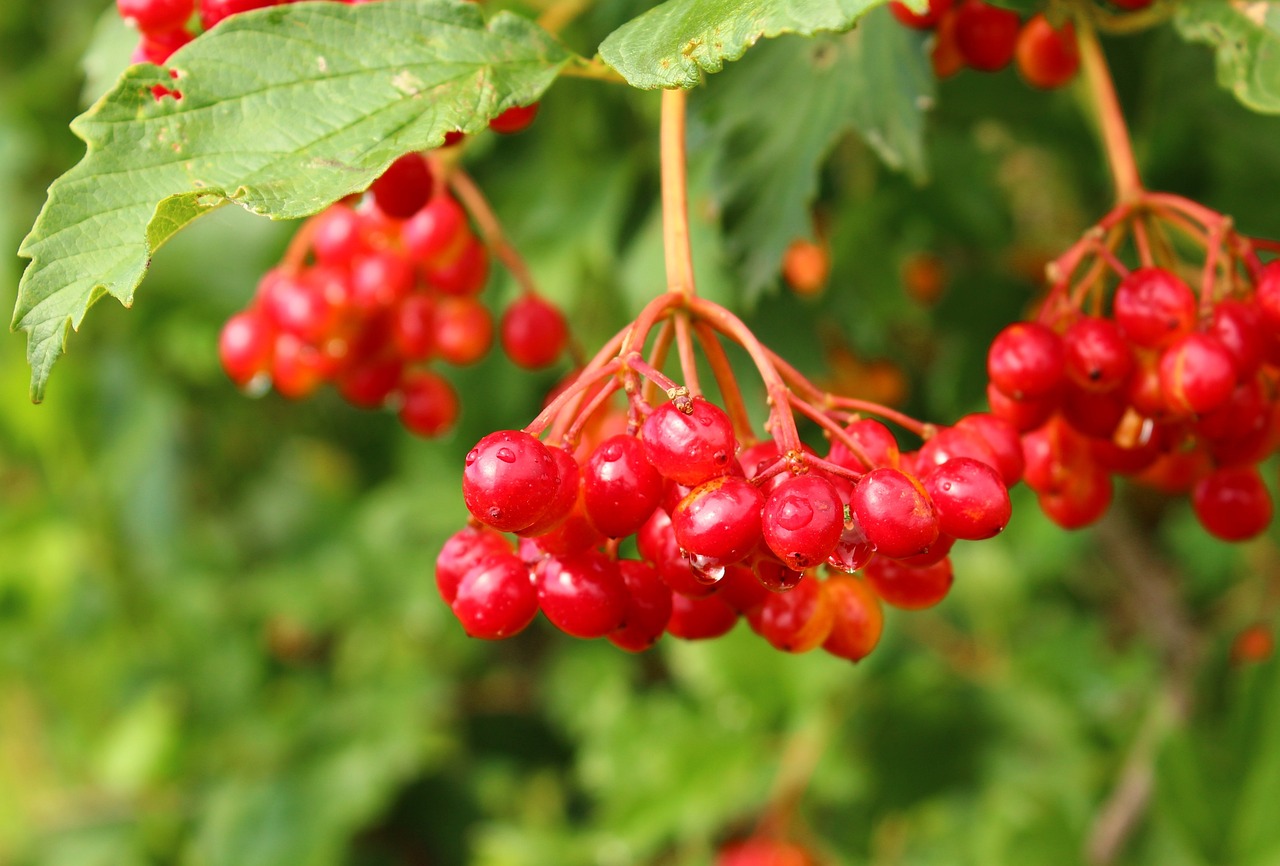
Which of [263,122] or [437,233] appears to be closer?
[263,122]

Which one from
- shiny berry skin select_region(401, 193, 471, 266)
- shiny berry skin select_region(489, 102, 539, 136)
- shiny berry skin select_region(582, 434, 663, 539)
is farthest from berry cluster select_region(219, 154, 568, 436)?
shiny berry skin select_region(582, 434, 663, 539)

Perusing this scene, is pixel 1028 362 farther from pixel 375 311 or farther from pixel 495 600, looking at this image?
pixel 375 311

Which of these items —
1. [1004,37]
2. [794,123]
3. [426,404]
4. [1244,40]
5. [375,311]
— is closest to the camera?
[1244,40]

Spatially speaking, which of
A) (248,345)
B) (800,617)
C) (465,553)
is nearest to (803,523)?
(800,617)

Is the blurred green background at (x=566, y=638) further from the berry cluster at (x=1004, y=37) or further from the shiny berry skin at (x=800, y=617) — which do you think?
the shiny berry skin at (x=800, y=617)

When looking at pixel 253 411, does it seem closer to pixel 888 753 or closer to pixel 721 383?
pixel 888 753

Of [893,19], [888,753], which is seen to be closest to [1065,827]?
[888,753]
